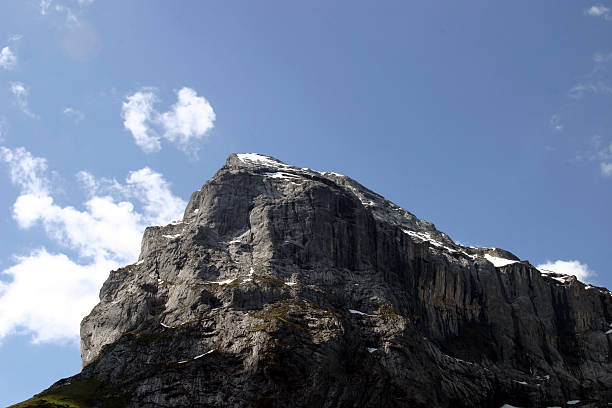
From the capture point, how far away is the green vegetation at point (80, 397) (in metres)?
129

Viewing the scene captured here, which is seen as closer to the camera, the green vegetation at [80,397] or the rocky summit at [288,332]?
the green vegetation at [80,397]

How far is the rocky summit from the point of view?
132 m

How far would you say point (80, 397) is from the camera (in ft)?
436

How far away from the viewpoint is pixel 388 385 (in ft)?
461

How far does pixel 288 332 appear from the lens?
13925 cm

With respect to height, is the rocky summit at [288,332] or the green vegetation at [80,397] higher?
the rocky summit at [288,332]

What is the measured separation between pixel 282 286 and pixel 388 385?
3547cm

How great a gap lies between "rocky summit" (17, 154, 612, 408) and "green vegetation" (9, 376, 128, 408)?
396 mm

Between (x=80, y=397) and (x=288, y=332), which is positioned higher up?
(x=288, y=332)

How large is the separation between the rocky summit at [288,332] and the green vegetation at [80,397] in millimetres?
396

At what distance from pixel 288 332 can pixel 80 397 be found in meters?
42.2

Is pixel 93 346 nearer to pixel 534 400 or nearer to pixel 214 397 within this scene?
pixel 214 397

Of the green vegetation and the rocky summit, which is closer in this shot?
the green vegetation

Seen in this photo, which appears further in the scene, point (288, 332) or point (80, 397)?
point (288, 332)
